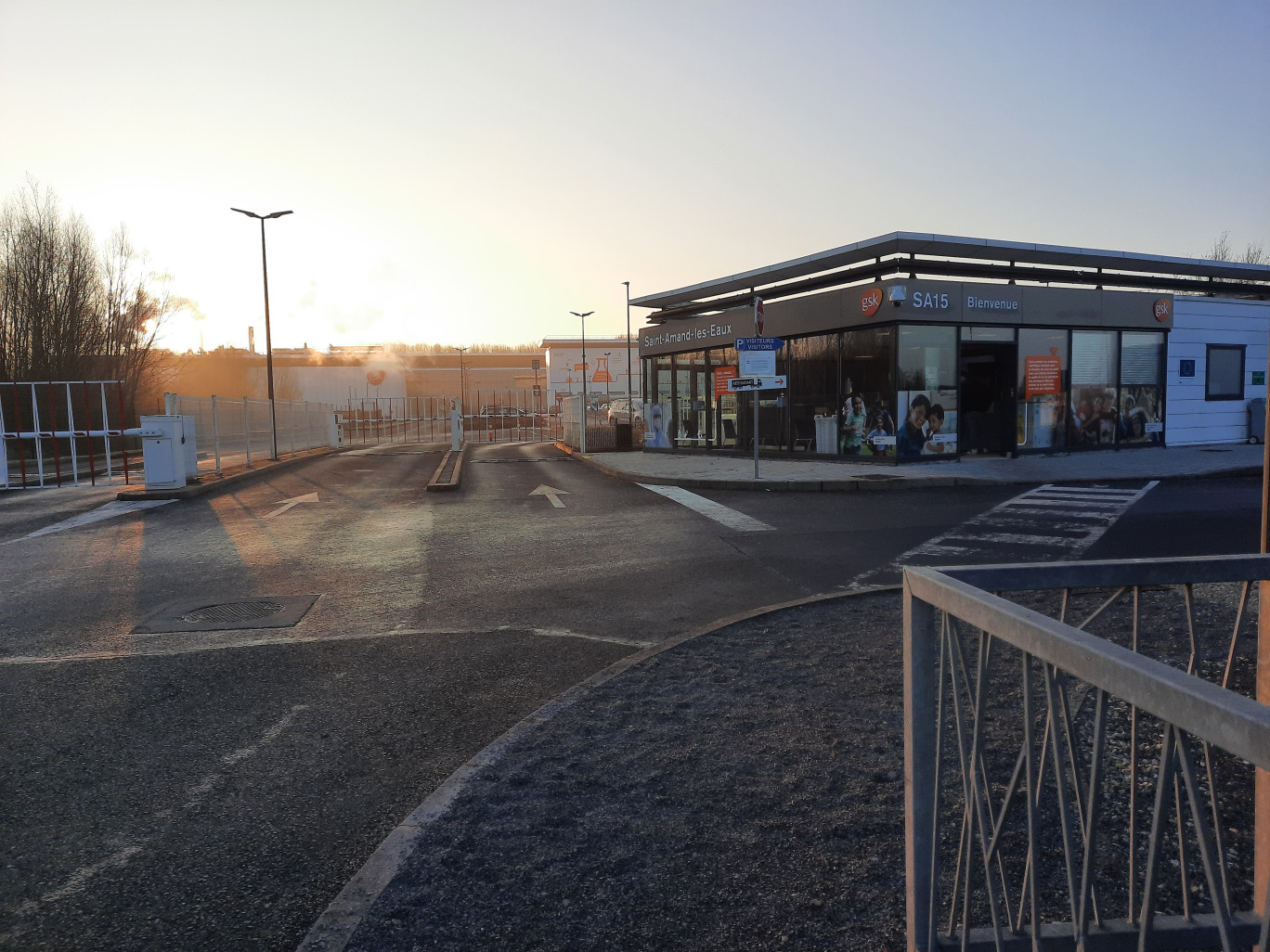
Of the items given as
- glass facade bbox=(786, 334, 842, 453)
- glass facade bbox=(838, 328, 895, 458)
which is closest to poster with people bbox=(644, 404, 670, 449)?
glass facade bbox=(786, 334, 842, 453)

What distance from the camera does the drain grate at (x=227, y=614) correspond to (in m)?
6.15

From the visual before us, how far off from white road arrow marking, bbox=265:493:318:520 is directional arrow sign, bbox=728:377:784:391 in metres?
7.77

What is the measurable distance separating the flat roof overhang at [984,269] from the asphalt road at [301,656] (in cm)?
736

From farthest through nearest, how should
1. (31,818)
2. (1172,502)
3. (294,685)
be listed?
(1172,502) → (294,685) → (31,818)

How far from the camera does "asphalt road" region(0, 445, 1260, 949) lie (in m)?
2.82

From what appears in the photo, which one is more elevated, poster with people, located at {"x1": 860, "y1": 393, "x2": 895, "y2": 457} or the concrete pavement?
poster with people, located at {"x1": 860, "y1": 393, "x2": 895, "y2": 457}

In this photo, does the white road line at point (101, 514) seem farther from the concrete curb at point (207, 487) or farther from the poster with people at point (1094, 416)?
the poster with people at point (1094, 416)

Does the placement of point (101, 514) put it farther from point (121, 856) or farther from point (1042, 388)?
point (1042, 388)

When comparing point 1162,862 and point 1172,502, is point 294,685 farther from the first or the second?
point 1172,502

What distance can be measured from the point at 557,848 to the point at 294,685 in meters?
2.56

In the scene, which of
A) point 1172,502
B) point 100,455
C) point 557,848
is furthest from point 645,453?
point 557,848

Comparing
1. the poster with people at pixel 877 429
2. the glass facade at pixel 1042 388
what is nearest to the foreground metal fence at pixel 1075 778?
the poster with people at pixel 877 429

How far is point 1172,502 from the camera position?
38.7 ft

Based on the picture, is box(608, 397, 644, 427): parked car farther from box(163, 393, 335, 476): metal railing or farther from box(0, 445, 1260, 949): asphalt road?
box(0, 445, 1260, 949): asphalt road
